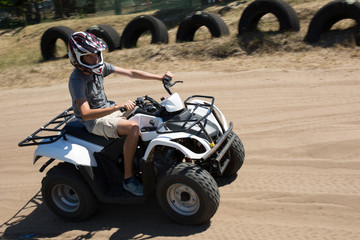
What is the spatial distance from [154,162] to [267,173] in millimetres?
1740

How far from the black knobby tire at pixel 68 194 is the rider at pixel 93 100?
1.63ft

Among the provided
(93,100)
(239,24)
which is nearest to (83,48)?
(93,100)

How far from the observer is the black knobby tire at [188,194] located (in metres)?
4.57

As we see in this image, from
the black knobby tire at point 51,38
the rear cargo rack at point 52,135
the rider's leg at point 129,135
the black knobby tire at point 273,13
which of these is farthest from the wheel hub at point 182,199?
the black knobby tire at point 51,38

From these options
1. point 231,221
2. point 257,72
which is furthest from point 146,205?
point 257,72

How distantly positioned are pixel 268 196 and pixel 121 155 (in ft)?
6.08

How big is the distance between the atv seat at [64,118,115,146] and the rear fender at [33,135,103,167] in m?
0.05

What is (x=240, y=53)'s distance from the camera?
11.5m

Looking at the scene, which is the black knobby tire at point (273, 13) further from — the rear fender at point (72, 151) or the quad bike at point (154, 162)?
the rear fender at point (72, 151)

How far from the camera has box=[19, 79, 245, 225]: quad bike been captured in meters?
4.68

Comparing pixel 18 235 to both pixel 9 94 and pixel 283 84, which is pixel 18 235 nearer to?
pixel 283 84

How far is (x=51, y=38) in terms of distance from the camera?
589 inches

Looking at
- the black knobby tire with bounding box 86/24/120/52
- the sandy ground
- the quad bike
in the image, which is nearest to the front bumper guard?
the quad bike

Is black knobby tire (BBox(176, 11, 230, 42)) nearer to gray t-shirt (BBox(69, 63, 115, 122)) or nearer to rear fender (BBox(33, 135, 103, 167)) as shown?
gray t-shirt (BBox(69, 63, 115, 122))
